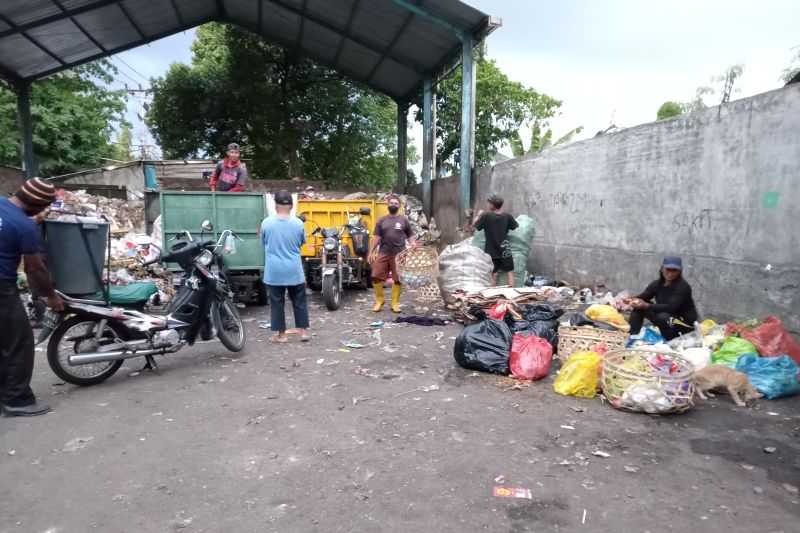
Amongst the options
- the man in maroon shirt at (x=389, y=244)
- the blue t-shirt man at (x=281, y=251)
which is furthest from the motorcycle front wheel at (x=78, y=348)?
the man in maroon shirt at (x=389, y=244)

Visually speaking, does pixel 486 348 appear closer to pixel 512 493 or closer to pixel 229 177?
pixel 512 493

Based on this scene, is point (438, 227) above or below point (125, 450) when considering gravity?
above

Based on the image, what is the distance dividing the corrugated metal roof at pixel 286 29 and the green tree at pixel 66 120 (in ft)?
18.8

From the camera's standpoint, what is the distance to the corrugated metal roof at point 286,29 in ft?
37.8

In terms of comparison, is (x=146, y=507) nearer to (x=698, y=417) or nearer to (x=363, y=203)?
(x=698, y=417)

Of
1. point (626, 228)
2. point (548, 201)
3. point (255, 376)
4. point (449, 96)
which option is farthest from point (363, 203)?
point (449, 96)

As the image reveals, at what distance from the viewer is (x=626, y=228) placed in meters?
7.16

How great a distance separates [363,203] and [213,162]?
11028 millimetres

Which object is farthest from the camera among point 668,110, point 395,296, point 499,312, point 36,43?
point 668,110

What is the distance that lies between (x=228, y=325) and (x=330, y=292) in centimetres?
231

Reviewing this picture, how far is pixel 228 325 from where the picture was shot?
5531 mm

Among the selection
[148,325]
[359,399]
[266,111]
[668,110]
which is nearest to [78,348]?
[148,325]

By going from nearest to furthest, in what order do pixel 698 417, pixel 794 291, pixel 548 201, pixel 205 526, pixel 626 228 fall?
pixel 205 526 → pixel 698 417 → pixel 794 291 → pixel 626 228 → pixel 548 201

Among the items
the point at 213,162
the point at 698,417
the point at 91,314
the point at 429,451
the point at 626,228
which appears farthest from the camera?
the point at 213,162
